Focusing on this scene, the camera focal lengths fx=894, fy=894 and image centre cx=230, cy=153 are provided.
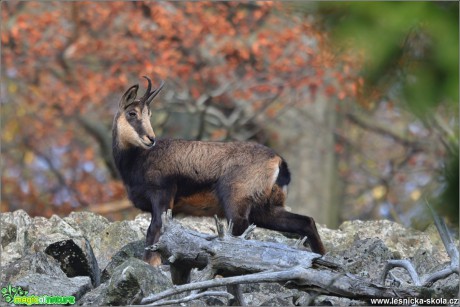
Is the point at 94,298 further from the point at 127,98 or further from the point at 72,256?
the point at 127,98

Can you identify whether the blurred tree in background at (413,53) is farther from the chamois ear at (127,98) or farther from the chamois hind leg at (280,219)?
the chamois ear at (127,98)

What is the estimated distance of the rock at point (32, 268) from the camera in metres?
6.49

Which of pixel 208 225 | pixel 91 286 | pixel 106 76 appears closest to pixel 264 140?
pixel 106 76

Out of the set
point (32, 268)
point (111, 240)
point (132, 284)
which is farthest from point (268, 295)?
point (111, 240)

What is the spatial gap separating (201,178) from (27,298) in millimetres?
3725

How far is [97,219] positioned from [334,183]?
9.91 metres

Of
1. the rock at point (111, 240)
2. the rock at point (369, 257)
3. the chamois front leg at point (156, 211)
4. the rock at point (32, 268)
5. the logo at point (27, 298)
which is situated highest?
the logo at point (27, 298)

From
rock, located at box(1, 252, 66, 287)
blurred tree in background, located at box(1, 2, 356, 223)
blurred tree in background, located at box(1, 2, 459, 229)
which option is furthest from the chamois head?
blurred tree in background, located at box(1, 2, 356, 223)

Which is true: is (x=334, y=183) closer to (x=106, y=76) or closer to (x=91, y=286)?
(x=106, y=76)

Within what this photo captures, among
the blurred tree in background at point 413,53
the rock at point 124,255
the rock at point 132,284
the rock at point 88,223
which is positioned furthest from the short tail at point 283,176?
the blurred tree in background at point 413,53

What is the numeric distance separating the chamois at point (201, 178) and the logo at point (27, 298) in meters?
2.43

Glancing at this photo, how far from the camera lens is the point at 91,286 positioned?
6.65 meters

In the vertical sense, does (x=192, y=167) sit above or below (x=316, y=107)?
above

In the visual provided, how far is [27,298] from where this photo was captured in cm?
584
